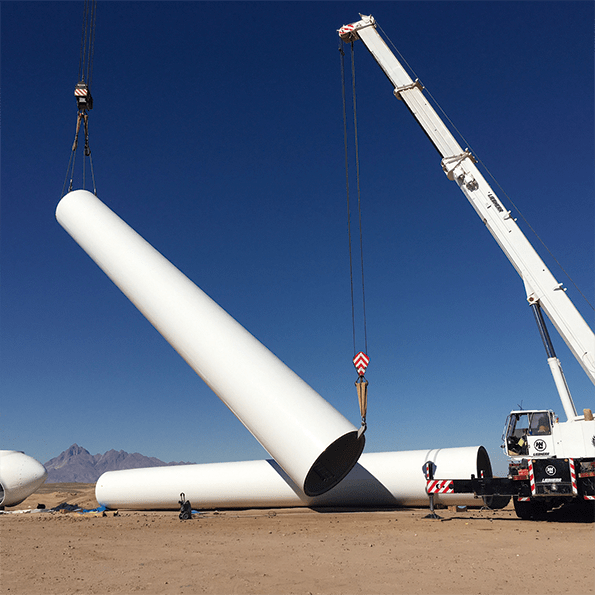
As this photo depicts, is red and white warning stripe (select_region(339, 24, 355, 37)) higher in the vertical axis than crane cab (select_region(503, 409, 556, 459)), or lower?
higher

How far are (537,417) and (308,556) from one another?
6.47m

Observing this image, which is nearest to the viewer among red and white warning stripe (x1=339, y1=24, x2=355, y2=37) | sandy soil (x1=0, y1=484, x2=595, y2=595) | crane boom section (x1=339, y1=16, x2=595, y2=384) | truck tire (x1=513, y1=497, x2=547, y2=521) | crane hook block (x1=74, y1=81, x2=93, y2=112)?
sandy soil (x1=0, y1=484, x2=595, y2=595)

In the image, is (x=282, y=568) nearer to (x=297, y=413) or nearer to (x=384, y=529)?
(x=297, y=413)

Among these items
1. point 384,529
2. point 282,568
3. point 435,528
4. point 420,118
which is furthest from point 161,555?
point 420,118

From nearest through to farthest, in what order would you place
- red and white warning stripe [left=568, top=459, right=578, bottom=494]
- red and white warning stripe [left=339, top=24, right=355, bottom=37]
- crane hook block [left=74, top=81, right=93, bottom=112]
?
red and white warning stripe [left=568, top=459, right=578, bottom=494]
red and white warning stripe [left=339, top=24, right=355, bottom=37]
crane hook block [left=74, top=81, right=93, bottom=112]

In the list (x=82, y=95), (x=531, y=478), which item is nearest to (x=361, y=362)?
(x=531, y=478)

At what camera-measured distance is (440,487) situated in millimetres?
11695

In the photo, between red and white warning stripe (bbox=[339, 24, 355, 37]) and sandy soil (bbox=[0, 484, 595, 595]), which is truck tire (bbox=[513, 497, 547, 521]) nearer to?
sandy soil (bbox=[0, 484, 595, 595])

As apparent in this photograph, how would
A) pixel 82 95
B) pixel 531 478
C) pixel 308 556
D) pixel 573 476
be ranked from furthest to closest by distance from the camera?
pixel 82 95 → pixel 531 478 → pixel 573 476 → pixel 308 556

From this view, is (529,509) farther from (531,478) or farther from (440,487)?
(440,487)

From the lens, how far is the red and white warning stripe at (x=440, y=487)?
1158cm

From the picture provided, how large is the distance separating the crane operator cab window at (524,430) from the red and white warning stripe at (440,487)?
1.46m

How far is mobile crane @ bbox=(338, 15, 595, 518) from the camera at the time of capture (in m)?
10.3

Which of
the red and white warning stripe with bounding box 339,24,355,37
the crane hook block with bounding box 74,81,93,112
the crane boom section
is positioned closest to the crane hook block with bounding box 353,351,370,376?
the crane boom section
